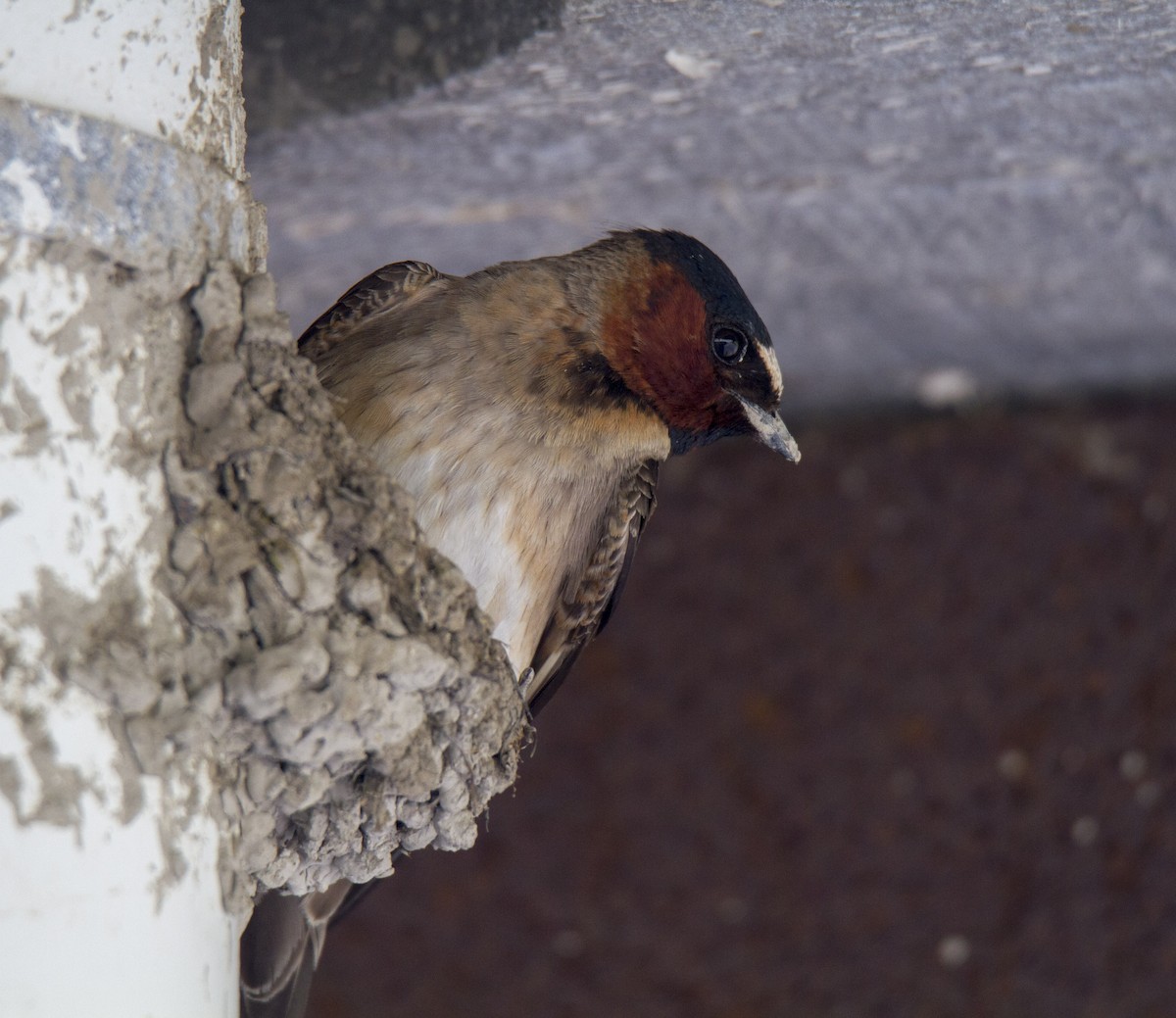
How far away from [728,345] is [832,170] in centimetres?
81

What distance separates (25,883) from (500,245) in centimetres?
248

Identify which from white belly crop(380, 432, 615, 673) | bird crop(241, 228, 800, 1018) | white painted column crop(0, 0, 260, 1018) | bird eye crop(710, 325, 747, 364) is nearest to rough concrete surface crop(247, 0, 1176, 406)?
bird crop(241, 228, 800, 1018)

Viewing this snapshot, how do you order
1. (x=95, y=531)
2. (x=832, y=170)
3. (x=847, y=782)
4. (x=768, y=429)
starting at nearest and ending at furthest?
(x=95, y=531), (x=768, y=429), (x=832, y=170), (x=847, y=782)

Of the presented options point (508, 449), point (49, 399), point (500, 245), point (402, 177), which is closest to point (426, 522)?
point (508, 449)

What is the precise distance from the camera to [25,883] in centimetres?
136

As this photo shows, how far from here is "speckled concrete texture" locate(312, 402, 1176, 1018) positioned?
13.0 ft

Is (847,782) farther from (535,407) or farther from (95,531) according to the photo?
(95,531)

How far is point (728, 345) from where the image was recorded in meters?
2.44

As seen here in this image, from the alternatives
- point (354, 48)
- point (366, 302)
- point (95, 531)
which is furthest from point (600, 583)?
point (95, 531)

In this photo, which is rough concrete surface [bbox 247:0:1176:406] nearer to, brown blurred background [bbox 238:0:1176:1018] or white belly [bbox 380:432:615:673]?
brown blurred background [bbox 238:0:1176:1018]

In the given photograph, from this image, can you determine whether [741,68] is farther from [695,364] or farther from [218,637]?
[218,637]

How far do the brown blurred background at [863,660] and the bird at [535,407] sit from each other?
29.2 inches

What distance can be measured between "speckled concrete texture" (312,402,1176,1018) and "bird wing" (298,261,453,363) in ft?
5.85

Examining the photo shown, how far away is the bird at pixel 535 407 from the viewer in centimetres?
225
